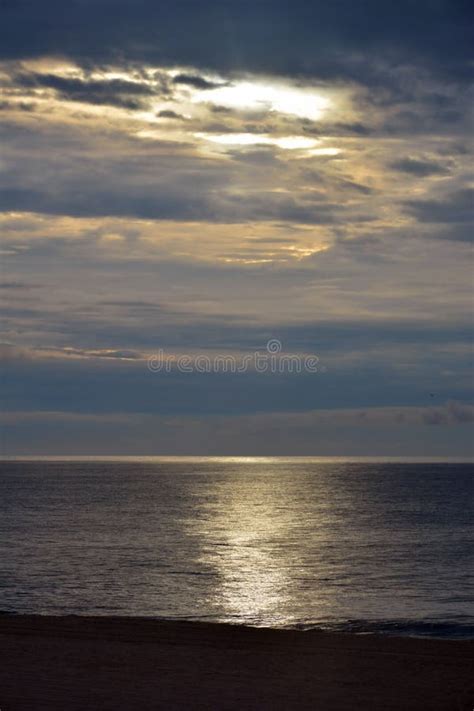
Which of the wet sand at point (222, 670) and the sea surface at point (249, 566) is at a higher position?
the wet sand at point (222, 670)

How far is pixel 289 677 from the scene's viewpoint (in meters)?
23.9

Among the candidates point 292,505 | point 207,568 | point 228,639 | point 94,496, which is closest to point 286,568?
point 207,568

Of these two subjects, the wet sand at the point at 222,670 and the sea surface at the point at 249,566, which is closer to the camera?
the wet sand at the point at 222,670

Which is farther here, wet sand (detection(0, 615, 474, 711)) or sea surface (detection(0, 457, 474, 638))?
sea surface (detection(0, 457, 474, 638))

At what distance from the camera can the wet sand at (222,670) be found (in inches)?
837

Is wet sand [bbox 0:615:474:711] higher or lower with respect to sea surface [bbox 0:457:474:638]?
higher

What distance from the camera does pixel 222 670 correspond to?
24547 millimetres

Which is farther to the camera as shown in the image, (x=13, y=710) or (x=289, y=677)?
(x=289, y=677)

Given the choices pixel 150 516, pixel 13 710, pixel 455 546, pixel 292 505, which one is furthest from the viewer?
pixel 292 505

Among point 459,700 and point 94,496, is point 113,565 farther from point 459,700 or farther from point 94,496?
point 94,496

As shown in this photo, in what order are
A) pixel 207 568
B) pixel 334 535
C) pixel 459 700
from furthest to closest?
pixel 334 535 < pixel 207 568 < pixel 459 700

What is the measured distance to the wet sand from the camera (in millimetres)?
Answer: 21266

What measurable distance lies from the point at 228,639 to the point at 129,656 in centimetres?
564

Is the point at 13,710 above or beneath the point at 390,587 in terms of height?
above
